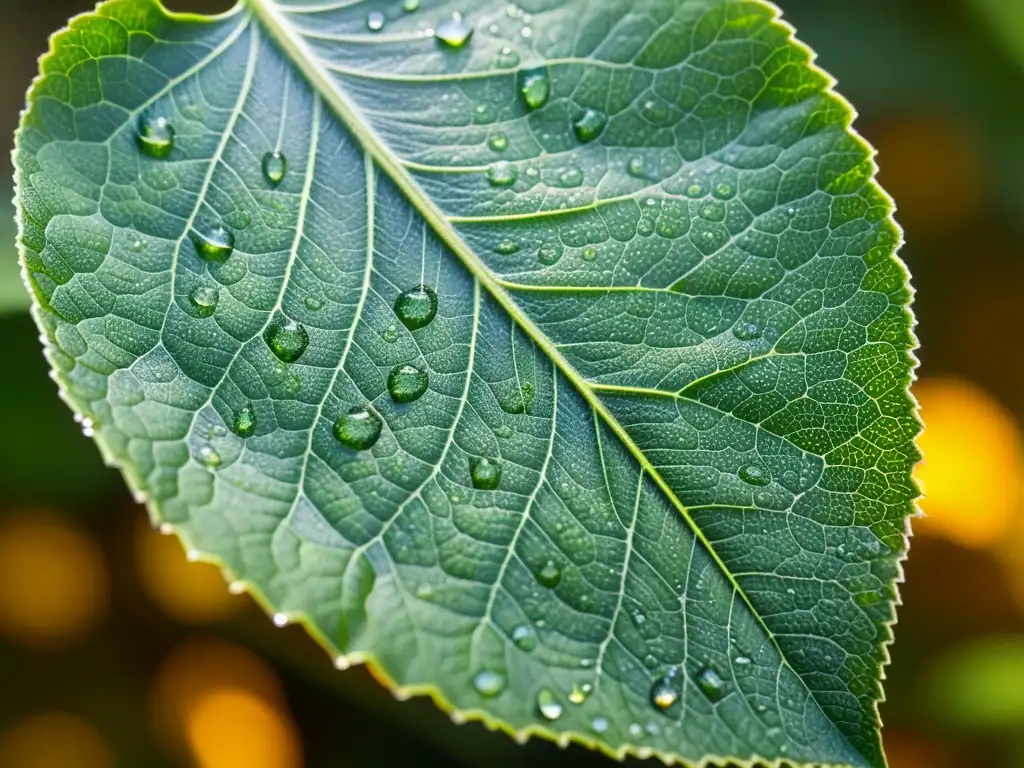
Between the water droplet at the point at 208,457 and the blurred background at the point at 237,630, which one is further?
the blurred background at the point at 237,630

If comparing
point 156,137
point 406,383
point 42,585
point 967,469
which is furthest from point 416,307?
point 967,469

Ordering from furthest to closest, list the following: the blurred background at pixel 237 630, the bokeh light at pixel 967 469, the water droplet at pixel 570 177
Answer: the bokeh light at pixel 967 469 → the blurred background at pixel 237 630 → the water droplet at pixel 570 177

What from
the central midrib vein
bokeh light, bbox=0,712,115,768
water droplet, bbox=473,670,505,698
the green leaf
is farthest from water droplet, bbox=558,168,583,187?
bokeh light, bbox=0,712,115,768

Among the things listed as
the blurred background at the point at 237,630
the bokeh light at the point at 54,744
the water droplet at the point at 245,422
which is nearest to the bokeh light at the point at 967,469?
the blurred background at the point at 237,630

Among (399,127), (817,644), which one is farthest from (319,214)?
(817,644)

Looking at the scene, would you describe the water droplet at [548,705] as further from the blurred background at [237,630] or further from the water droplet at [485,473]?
the blurred background at [237,630]

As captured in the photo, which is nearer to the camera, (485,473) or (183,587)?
(485,473)

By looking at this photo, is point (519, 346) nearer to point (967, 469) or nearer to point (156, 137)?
point (156, 137)
